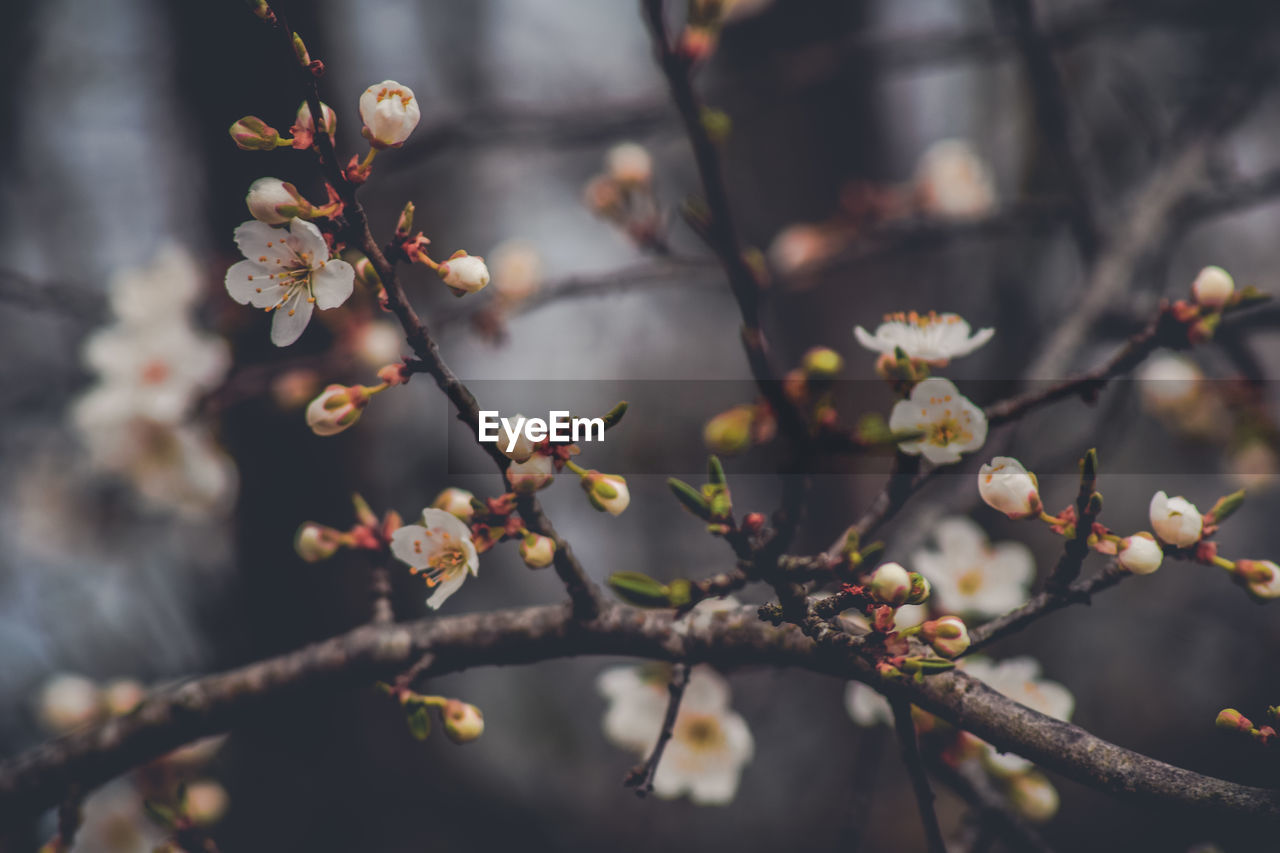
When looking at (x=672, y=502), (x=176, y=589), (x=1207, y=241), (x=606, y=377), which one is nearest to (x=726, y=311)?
(x=606, y=377)

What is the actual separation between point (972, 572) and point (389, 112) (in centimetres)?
115

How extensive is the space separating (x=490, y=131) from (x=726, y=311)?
261 centimetres

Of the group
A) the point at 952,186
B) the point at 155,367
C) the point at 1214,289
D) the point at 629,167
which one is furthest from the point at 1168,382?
the point at 155,367

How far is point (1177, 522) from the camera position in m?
0.78

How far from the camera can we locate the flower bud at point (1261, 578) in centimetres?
79

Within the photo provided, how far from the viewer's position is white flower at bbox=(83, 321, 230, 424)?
1611 mm

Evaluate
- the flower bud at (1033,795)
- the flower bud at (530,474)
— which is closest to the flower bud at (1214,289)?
the flower bud at (1033,795)

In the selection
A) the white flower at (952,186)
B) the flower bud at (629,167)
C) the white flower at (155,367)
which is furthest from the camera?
the white flower at (952,186)

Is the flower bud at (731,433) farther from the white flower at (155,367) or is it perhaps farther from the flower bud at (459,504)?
the white flower at (155,367)

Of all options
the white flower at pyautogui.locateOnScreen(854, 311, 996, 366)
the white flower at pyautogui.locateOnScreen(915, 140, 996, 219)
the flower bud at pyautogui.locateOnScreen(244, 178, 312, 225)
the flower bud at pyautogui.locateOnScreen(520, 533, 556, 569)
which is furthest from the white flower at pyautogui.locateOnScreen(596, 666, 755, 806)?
the white flower at pyautogui.locateOnScreen(915, 140, 996, 219)

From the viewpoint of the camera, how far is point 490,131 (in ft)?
6.14

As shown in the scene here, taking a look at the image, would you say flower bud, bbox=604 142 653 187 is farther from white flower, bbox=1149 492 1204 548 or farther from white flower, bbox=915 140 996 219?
white flower, bbox=1149 492 1204 548

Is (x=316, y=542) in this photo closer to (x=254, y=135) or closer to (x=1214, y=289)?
(x=254, y=135)

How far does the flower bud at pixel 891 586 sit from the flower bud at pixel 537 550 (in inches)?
13.2
